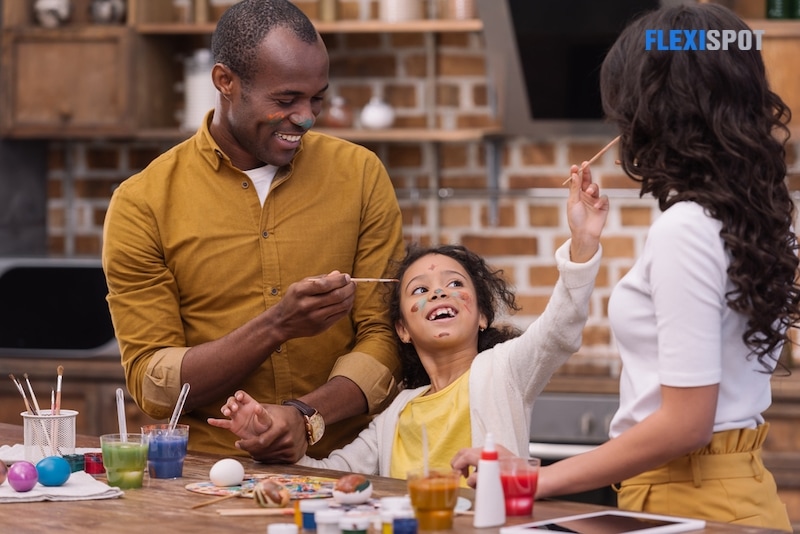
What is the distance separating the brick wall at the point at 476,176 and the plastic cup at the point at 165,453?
7.51 feet

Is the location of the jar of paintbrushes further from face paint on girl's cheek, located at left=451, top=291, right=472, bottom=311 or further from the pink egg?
face paint on girl's cheek, located at left=451, top=291, right=472, bottom=311

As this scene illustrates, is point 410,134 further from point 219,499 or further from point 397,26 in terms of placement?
point 219,499

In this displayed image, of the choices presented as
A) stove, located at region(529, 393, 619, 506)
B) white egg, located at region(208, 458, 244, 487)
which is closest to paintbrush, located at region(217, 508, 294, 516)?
white egg, located at region(208, 458, 244, 487)

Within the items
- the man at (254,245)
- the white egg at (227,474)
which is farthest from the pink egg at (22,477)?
the man at (254,245)

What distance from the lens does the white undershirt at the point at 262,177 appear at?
8.34 feet

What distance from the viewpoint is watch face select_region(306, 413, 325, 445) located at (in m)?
2.29

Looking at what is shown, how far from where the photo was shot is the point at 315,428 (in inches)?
90.5

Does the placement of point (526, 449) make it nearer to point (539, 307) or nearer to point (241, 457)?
point (241, 457)

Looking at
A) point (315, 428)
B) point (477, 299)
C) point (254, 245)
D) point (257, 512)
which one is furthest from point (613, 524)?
point (254, 245)

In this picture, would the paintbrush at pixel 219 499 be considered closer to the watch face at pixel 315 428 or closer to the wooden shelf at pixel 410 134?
the watch face at pixel 315 428

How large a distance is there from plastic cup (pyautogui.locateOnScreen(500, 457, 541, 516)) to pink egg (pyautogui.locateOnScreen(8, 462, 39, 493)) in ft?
2.49

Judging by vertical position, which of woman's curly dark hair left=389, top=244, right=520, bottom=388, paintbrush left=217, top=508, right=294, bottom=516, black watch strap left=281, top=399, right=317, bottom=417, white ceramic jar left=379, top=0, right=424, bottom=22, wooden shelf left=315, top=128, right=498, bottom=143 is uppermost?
white ceramic jar left=379, top=0, right=424, bottom=22

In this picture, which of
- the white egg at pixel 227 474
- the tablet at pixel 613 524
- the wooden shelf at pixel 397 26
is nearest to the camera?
the tablet at pixel 613 524

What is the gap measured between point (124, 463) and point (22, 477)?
16 cm
